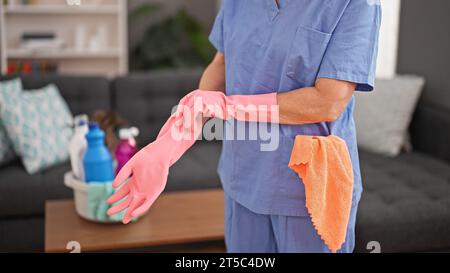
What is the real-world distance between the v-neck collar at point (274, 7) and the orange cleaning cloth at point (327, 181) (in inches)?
8.9

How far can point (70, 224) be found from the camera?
165 cm

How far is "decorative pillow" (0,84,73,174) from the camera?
216 centimetres

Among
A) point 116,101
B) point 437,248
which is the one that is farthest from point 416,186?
point 116,101

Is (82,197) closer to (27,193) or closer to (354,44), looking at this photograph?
(27,193)

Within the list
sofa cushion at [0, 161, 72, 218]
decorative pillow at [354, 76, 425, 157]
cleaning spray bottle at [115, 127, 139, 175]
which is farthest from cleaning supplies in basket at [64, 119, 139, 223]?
decorative pillow at [354, 76, 425, 157]

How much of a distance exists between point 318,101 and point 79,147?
92cm

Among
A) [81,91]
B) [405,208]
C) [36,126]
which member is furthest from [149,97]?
[405,208]

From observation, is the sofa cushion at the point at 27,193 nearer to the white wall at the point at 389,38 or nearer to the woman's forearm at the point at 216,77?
the woman's forearm at the point at 216,77

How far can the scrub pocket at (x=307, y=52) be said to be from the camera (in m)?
0.95

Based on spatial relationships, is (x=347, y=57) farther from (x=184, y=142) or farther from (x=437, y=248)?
(x=437, y=248)

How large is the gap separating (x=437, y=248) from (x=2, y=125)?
163 centimetres

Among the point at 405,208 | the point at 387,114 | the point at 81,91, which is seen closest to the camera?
the point at 405,208

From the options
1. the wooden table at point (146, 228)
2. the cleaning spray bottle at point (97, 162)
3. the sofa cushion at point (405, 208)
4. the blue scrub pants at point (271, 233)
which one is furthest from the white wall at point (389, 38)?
the blue scrub pants at point (271, 233)

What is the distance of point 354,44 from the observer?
93 cm
